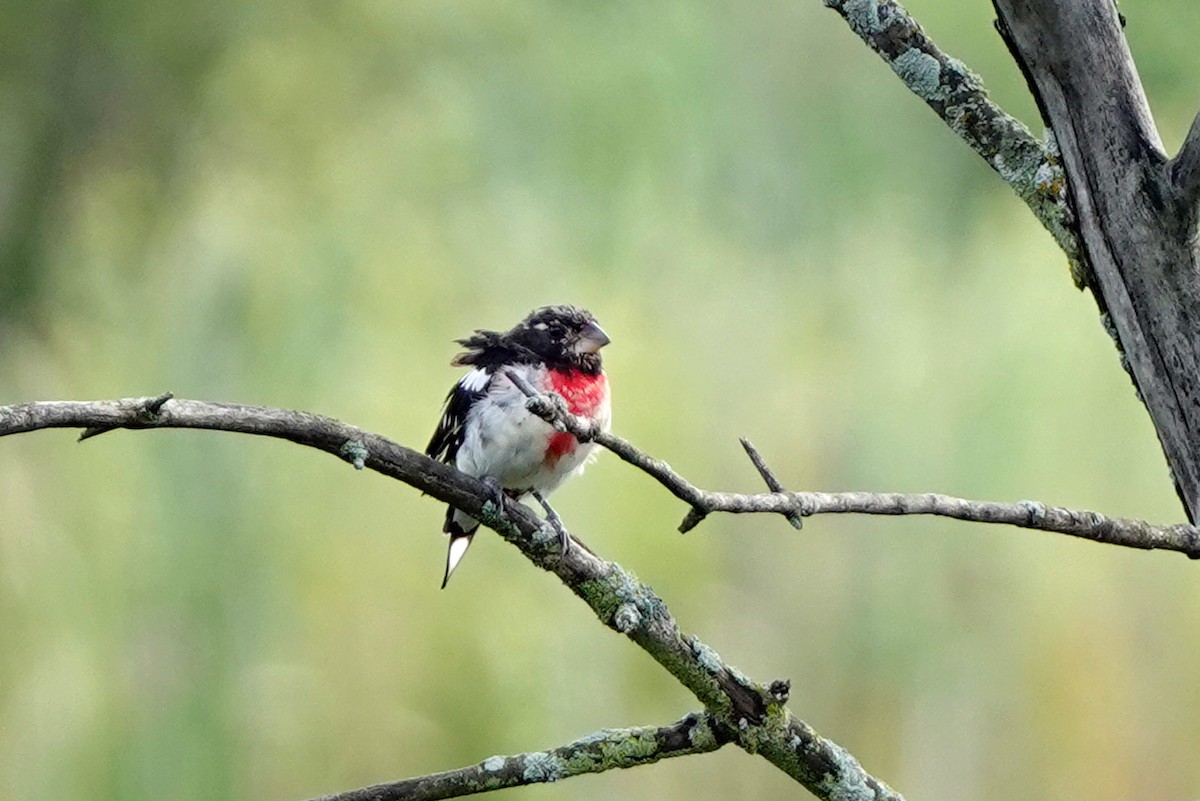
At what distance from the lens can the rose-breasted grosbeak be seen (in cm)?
270

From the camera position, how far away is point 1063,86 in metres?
1.49

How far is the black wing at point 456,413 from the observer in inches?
111

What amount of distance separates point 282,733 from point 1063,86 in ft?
10.6

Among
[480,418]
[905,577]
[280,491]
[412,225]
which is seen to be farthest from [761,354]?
[480,418]

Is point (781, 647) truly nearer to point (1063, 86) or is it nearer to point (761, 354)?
point (761, 354)

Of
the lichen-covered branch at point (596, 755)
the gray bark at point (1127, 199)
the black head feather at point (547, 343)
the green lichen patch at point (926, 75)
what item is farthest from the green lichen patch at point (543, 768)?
the black head feather at point (547, 343)

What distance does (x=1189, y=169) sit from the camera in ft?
4.63

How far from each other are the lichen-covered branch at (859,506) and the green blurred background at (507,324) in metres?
2.66

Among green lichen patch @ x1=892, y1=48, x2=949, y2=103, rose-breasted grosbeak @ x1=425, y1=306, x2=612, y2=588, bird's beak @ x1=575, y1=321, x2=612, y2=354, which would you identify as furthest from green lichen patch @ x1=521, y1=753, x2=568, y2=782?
bird's beak @ x1=575, y1=321, x2=612, y2=354

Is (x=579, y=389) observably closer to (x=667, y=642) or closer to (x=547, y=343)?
(x=547, y=343)

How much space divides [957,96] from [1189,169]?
31 cm

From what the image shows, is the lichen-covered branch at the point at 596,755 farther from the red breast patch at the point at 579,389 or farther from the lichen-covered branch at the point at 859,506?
the red breast patch at the point at 579,389

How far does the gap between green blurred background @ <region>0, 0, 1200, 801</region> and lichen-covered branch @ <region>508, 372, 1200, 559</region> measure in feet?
8.73

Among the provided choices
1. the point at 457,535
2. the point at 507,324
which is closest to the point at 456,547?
the point at 457,535
